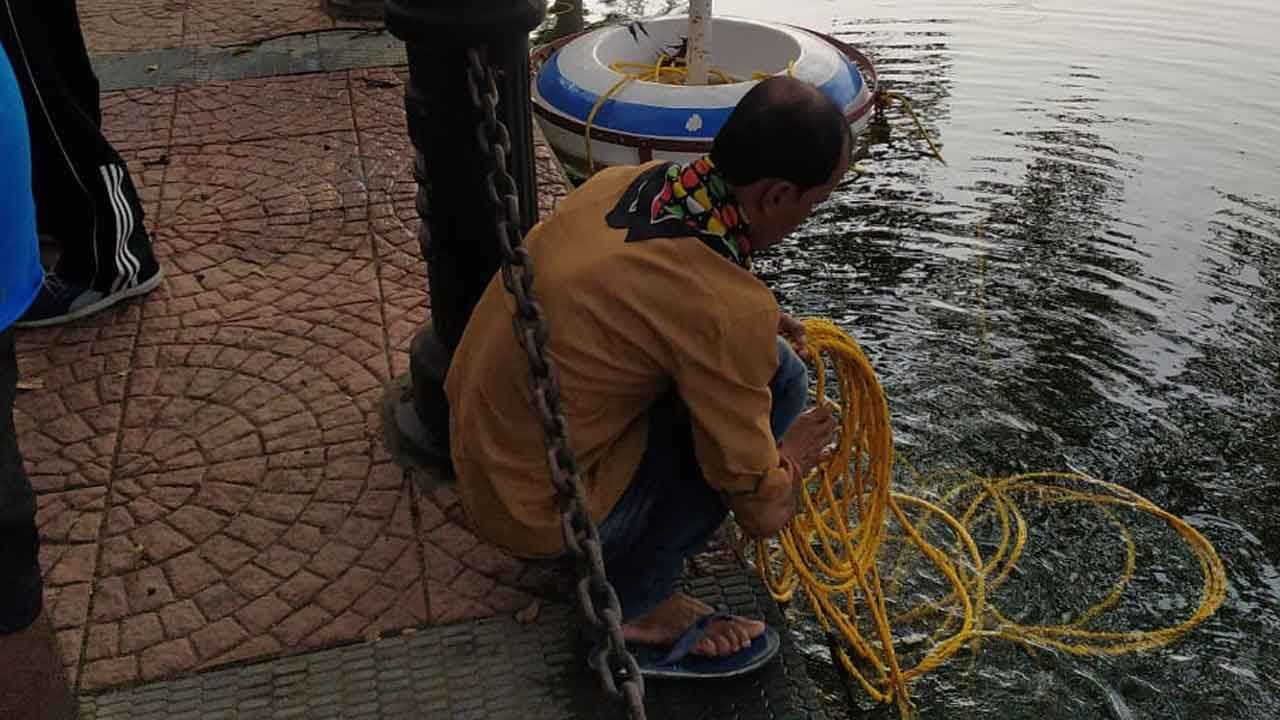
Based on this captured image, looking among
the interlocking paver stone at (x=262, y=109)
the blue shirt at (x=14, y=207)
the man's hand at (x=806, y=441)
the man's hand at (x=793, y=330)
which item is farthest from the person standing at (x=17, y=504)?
the interlocking paver stone at (x=262, y=109)

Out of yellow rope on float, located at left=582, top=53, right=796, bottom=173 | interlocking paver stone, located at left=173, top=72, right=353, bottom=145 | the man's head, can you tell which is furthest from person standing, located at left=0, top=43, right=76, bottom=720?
yellow rope on float, located at left=582, top=53, right=796, bottom=173

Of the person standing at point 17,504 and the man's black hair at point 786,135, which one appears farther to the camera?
the man's black hair at point 786,135

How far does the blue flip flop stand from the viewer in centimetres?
258

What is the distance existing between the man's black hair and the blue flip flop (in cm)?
107

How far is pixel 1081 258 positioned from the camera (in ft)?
17.8

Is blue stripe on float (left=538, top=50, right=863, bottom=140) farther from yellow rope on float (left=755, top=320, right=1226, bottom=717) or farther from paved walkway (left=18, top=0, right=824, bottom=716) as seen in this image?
yellow rope on float (left=755, top=320, right=1226, bottom=717)

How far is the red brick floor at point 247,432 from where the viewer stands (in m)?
2.79

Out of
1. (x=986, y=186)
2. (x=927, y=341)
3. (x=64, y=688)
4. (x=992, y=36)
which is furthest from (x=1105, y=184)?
(x=64, y=688)

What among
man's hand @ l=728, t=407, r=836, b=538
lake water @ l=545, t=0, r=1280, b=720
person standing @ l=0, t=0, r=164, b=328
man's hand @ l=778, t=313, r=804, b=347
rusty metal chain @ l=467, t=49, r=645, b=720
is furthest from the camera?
person standing @ l=0, t=0, r=164, b=328

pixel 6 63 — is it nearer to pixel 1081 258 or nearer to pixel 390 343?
pixel 390 343

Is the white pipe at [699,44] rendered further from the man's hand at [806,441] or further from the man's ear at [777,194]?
the man's ear at [777,194]

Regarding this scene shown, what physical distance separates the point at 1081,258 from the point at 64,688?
183 inches

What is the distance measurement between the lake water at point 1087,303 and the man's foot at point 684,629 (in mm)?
592

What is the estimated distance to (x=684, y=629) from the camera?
2.63 m
